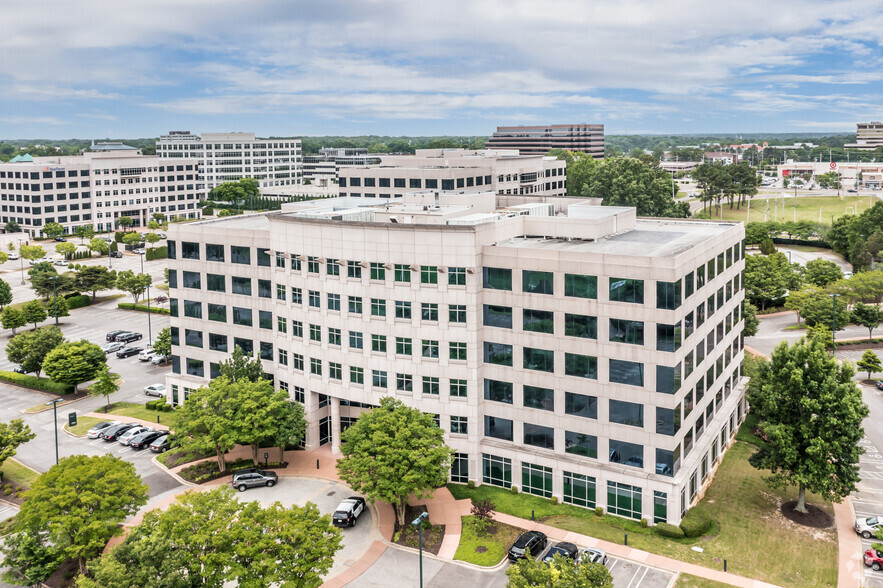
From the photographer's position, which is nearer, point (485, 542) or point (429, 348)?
point (485, 542)

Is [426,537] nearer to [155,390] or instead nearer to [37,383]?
[155,390]

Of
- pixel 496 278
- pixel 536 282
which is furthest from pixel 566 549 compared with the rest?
pixel 496 278

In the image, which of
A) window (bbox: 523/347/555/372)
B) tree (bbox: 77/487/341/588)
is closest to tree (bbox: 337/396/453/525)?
tree (bbox: 77/487/341/588)

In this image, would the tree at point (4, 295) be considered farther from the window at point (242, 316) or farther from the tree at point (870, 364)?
the tree at point (870, 364)

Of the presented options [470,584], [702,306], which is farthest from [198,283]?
[702,306]

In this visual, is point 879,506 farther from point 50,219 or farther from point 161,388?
point 50,219

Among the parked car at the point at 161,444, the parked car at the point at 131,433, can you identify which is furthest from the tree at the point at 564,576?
the parked car at the point at 131,433

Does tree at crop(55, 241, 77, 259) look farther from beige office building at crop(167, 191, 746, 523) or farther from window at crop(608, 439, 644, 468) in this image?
window at crop(608, 439, 644, 468)

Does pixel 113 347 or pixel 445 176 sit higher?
pixel 445 176
